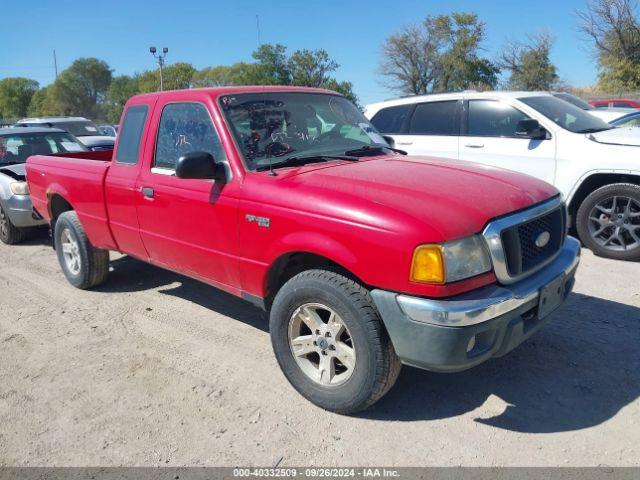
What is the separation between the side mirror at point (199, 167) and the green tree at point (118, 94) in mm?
64304

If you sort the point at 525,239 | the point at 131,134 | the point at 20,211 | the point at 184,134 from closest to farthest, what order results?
the point at 525,239 < the point at 184,134 < the point at 131,134 < the point at 20,211

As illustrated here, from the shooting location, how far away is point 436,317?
267 cm

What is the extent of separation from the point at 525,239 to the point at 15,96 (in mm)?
99912

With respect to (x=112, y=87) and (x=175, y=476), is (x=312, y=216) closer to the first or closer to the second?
(x=175, y=476)

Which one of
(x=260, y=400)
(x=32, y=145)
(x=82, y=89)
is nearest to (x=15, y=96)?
(x=82, y=89)

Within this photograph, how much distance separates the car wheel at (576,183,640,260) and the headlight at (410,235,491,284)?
153 inches

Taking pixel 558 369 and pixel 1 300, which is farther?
pixel 1 300

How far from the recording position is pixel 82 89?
3196 inches

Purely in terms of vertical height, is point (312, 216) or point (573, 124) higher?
point (573, 124)

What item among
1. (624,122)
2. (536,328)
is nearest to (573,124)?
(624,122)

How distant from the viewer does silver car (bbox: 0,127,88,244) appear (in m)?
7.44

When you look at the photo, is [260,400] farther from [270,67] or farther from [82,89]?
[82,89]

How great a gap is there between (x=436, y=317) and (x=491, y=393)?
1072mm

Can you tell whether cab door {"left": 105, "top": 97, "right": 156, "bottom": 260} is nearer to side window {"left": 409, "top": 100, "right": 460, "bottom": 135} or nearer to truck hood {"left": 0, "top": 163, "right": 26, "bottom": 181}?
truck hood {"left": 0, "top": 163, "right": 26, "bottom": 181}
